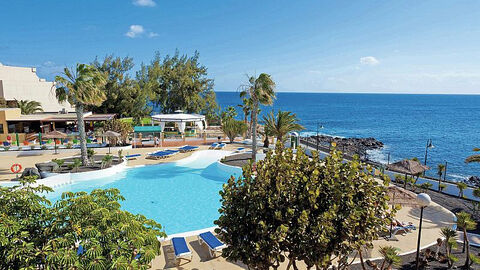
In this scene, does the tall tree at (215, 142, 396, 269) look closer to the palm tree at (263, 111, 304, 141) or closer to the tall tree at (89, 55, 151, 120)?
the palm tree at (263, 111, 304, 141)

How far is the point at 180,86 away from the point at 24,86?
25058mm

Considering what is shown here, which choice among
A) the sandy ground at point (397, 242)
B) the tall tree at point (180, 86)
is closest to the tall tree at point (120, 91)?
the tall tree at point (180, 86)

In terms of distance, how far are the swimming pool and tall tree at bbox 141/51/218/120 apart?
24.5 meters

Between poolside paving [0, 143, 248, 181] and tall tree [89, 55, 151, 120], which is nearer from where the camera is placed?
poolside paving [0, 143, 248, 181]

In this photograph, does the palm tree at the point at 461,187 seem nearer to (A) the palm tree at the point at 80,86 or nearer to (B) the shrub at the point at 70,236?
(B) the shrub at the point at 70,236

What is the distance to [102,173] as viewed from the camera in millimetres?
18906

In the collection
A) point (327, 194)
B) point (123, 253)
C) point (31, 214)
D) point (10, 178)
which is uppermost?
point (327, 194)

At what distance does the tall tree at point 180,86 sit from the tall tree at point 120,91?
2.28 meters

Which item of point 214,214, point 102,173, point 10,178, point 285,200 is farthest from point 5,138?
point 285,200

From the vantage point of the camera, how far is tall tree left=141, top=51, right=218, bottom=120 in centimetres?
4622

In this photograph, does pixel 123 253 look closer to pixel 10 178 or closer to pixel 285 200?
pixel 285 200

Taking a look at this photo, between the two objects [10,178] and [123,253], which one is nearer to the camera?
[123,253]

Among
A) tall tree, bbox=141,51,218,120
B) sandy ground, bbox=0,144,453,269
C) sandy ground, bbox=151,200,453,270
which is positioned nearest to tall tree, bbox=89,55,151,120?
tall tree, bbox=141,51,218,120

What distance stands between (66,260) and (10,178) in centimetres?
1727
